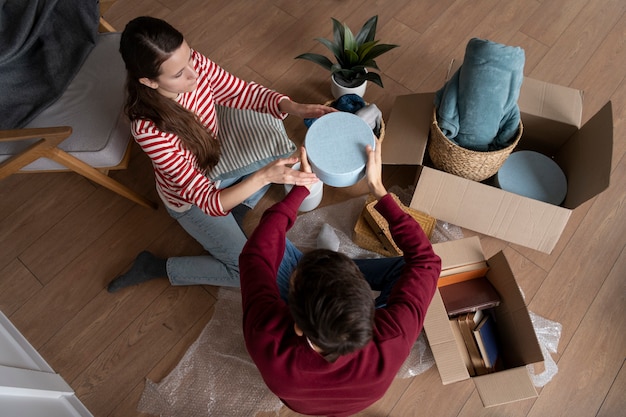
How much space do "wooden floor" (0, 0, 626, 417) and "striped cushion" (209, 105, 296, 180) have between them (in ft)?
1.01

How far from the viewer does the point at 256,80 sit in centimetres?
188

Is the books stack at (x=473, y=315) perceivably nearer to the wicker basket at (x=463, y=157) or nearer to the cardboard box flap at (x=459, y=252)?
the cardboard box flap at (x=459, y=252)

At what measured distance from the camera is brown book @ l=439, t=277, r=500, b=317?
134 cm

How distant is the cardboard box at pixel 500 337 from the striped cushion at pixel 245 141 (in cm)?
61

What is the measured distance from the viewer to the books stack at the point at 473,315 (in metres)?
1.31

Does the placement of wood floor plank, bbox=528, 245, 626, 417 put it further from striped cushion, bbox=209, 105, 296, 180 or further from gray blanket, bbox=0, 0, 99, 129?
gray blanket, bbox=0, 0, 99, 129

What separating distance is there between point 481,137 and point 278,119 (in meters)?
0.66

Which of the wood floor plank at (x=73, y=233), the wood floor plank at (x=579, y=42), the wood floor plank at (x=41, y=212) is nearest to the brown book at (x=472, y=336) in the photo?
the wood floor plank at (x=579, y=42)

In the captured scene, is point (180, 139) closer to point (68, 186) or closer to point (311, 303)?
point (311, 303)

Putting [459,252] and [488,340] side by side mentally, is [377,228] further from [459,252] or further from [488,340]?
[488,340]

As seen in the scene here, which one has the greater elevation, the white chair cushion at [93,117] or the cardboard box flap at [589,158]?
the white chair cushion at [93,117]

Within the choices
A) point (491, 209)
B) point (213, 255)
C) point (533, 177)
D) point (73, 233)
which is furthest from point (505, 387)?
point (73, 233)

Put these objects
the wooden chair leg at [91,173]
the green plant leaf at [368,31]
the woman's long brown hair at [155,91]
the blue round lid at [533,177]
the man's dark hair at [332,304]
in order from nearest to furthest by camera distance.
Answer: the man's dark hair at [332,304], the woman's long brown hair at [155,91], the wooden chair leg at [91,173], the blue round lid at [533,177], the green plant leaf at [368,31]

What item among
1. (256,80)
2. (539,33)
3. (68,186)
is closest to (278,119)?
(256,80)
